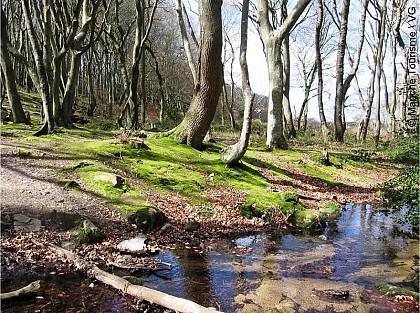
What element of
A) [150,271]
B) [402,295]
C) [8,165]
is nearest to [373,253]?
[402,295]

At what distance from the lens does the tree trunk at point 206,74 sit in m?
11.8

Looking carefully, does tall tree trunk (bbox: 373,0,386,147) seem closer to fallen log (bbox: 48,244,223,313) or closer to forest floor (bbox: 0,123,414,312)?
forest floor (bbox: 0,123,414,312)

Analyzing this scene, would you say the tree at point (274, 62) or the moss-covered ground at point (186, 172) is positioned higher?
the tree at point (274, 62)

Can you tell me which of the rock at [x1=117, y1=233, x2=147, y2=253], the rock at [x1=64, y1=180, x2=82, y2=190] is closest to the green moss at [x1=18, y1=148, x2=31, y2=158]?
the rock at [x1=64, y1=180, x2=82, y2=190]

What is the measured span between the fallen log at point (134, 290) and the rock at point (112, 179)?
2843mm

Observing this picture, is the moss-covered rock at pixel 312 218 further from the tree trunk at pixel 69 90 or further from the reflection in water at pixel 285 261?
the tree trunk at pixel 69 90

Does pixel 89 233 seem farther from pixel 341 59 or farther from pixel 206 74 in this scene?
pixel 341 59

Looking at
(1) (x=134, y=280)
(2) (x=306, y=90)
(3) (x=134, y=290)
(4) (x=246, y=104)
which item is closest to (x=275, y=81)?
(4) (x=246, y=104)

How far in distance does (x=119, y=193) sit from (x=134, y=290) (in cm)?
394

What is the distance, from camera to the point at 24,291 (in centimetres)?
455

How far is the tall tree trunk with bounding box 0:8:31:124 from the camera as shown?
13.4 meters

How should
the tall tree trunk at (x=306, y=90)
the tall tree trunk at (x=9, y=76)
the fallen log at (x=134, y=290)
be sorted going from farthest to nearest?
the tall tree trunk at (x=306, y=90) < the tall tree trunk at (x=9, y=76) < the fallen log at (x=134, y=290)

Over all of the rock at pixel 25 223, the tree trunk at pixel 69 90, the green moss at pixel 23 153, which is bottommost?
the rock at pixel 25 223

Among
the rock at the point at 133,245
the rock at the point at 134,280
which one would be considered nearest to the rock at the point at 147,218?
the rock at the point at 133,245
